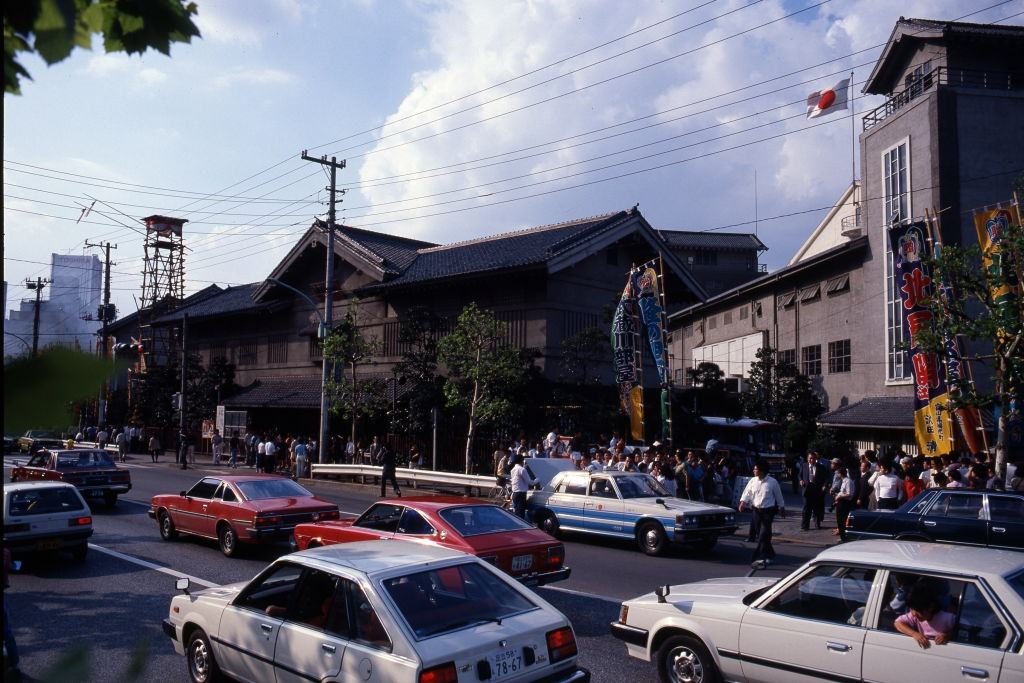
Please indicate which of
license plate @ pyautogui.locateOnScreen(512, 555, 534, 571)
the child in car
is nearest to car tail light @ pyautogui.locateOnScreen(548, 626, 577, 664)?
the child in car

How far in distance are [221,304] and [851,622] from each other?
46.8 metres

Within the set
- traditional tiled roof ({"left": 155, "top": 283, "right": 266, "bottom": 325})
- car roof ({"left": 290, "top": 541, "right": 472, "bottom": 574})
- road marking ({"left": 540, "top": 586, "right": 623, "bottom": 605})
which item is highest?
traditional tiled roof ({"left": 155, "top": 283, "right": 266, "bottom": 325})

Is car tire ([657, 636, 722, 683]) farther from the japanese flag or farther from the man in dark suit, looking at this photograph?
the japanese flag

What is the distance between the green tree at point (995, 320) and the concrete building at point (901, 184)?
1251 cm

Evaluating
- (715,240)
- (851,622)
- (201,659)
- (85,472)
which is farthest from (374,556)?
(715,240)

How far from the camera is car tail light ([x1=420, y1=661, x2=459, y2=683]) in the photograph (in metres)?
5.12

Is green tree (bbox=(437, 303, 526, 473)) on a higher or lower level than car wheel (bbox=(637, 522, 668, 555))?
higher

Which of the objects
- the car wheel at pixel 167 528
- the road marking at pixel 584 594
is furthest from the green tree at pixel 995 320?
the car wheel at pixel 167 528

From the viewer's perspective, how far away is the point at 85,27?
6.34 ft

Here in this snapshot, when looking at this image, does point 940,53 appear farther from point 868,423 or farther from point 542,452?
point 542,452

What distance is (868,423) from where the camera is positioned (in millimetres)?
30219

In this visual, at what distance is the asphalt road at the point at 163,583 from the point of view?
830 centimetres

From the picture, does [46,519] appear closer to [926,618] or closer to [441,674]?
[441,674]

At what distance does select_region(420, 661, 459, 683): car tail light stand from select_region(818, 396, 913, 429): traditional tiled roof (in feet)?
89.9
